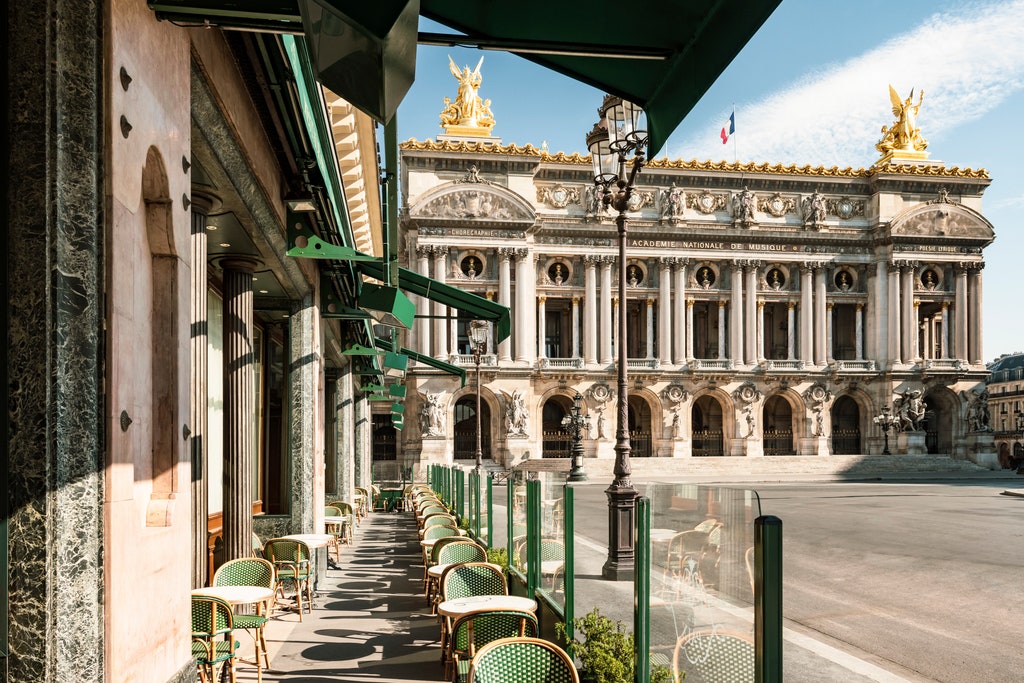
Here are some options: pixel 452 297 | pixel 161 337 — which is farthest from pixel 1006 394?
pixel 161 337

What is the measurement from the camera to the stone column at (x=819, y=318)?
65.2 metres

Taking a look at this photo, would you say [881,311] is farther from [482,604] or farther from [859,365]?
[482,604]

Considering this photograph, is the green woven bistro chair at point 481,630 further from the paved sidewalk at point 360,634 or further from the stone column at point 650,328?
the stone column at point 650,328

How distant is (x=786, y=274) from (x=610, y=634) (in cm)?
6344

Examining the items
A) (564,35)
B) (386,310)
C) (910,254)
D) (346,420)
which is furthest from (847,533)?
(910,254)

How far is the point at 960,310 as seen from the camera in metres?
66.4

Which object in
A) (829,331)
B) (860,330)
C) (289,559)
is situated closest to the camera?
(289,559)

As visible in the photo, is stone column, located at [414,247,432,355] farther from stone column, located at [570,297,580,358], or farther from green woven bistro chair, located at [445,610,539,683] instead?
green woven bistro chair, located at [445,610,539,683]

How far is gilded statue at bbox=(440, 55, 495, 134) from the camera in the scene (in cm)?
6166

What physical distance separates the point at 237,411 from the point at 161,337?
612 centimetres

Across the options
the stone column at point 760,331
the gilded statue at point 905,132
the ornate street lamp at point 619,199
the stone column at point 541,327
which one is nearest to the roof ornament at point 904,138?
the gilded statue at point 905,132

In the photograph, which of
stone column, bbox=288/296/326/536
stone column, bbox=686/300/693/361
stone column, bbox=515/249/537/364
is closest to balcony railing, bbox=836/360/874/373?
stone column, bbox=686/300/693/361

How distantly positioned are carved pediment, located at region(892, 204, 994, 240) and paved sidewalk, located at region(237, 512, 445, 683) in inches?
2351

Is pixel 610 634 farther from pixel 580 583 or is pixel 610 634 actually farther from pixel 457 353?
pixel 457 353
